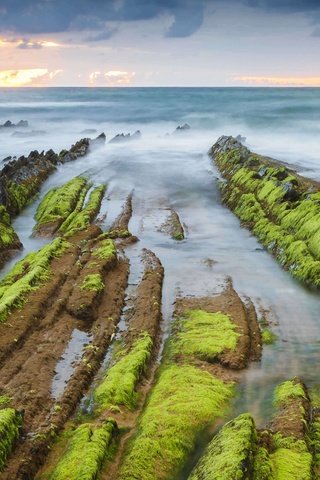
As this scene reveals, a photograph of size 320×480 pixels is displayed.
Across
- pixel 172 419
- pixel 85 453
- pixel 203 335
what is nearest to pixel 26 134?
pixel 203 335

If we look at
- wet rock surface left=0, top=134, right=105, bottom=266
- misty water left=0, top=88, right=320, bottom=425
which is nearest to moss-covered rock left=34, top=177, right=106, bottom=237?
misty water left=0, top=88, right=320, bottom=425

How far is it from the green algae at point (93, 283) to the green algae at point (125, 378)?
3845mm

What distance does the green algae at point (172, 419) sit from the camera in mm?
10500

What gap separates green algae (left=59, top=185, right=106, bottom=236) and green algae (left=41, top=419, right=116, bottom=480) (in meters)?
15.9

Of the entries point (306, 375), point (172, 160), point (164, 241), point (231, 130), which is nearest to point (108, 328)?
point (306, 375)

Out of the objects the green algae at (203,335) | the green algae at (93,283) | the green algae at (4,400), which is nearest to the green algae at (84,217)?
the green algae at (93,283)

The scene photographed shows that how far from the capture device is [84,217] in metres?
29.7

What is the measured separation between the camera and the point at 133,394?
1304cm

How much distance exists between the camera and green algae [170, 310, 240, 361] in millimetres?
15242

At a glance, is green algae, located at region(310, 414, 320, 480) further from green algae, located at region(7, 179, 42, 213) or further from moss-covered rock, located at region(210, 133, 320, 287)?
green algae, located at region(7, 179, 42, 213)

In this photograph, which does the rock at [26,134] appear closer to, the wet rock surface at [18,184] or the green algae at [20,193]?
the wet rock surface at [18,184]

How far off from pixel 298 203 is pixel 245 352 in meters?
14.7

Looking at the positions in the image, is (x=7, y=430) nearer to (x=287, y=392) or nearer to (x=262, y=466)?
A: (x=262, y=466)

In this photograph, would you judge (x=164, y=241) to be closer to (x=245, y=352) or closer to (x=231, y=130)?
(x=245, y=352)
